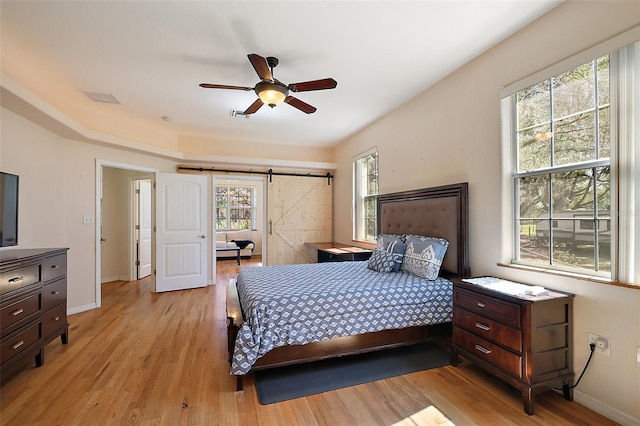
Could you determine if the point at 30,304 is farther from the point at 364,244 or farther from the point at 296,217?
the point at 296,217

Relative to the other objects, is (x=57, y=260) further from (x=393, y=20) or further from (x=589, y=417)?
(x=589, y=417)

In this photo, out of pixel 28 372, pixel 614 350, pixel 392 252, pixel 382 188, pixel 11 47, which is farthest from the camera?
pixel 382 188

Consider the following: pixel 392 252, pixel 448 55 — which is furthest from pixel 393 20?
pixel 392 252

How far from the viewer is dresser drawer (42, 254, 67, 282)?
8.11 feet

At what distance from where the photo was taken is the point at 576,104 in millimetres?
2047

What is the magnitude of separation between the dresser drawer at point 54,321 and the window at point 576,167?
4090 millimetres

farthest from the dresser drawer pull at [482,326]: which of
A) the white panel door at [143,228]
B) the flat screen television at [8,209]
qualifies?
the white panel door at [143,228]

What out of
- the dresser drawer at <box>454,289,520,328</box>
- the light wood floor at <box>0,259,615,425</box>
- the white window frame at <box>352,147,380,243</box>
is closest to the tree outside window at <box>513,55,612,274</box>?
the dresser drawer at <box>454,289,520,328</box>

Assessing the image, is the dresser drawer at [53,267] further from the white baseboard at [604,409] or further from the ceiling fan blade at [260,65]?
the white baseboard at [604,409]

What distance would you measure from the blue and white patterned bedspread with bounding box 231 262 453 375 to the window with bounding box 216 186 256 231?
643 cm

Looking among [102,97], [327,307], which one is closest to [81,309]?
[102,97]

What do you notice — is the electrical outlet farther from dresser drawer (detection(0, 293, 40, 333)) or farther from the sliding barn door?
the sliding barn door

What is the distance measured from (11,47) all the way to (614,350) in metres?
5.10

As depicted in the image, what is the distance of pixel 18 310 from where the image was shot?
6.96ft
